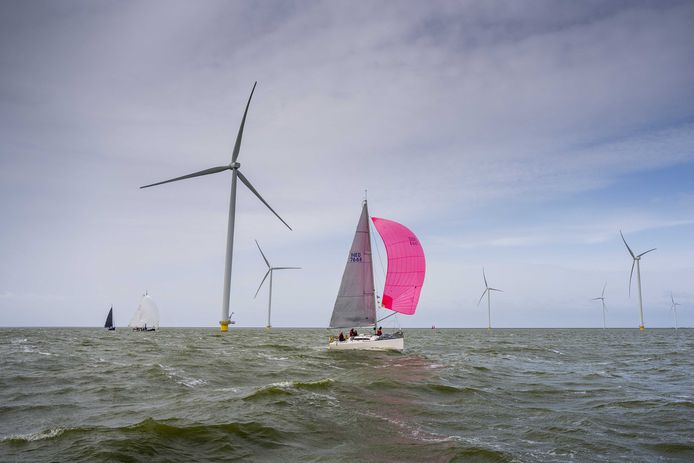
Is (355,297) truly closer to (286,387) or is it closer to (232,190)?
(286,387)

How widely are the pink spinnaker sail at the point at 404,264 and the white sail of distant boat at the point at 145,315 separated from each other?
103 metres

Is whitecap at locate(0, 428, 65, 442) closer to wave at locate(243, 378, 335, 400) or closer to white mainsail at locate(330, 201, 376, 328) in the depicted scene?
wave at locate(243, 378, 335, 400)

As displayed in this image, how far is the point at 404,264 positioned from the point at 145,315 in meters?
105

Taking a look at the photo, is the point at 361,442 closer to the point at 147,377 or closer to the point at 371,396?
the point at 371,396

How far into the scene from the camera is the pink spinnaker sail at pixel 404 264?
40.3 m

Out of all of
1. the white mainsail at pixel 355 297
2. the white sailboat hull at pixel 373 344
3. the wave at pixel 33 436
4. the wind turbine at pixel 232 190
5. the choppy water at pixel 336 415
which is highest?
the wind turbine at pixel 232 190

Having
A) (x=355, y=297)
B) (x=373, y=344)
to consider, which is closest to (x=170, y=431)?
(x=373, y=344)

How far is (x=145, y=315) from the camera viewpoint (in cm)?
12562

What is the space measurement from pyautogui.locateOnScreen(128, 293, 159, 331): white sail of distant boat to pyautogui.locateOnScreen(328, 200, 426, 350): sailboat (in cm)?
9763

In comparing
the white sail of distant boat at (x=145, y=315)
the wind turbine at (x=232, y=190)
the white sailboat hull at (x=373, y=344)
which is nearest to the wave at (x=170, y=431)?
the white sailboat hull at (x=373, y=344)

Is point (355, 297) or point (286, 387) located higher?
point (355, 297)

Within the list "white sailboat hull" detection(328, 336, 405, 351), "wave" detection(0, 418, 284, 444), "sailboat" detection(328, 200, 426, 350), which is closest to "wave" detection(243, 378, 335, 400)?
"wave" detection(0, 418, 284, 444)

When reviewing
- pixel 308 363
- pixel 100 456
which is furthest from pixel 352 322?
pixel 100 456

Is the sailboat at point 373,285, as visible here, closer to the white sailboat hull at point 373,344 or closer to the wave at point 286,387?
the white sailboat hull at point 373,344
